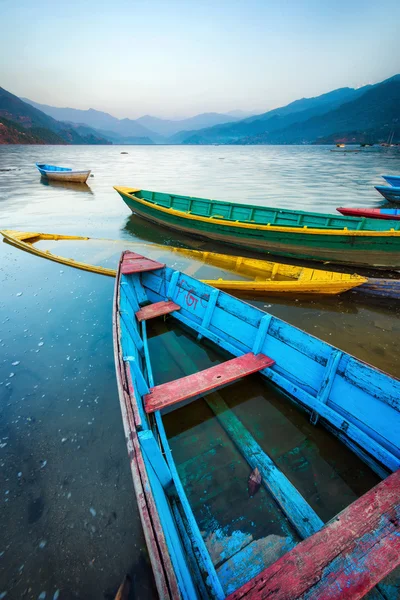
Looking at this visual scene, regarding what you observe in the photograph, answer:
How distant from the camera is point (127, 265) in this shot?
7.20 metres

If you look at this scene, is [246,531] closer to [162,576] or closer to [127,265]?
[162,576]

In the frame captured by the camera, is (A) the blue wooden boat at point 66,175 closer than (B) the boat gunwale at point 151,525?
No

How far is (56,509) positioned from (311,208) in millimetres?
21329

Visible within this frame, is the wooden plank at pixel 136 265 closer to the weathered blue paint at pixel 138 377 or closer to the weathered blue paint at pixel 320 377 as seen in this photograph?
the weathered blue paint at pixel 320 377

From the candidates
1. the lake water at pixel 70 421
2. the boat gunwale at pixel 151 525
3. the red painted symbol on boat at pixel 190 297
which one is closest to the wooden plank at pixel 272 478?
the lake water at pixel 70 421

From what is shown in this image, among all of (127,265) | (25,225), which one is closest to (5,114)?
(25,225)

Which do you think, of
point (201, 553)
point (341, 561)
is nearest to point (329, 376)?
point (341, 561)

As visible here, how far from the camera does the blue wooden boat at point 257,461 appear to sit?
2070mm

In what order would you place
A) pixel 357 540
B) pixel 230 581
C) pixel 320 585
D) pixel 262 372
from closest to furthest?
1. pixel 320 585
2. pixel 357 540
3. pixel 230 581
4. pixel 262 372

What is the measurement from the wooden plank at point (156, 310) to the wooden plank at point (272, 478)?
8.23 ft


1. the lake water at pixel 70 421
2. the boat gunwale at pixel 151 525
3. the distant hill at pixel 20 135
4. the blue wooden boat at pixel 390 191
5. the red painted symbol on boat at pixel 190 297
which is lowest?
the lake water at pixel 70 421

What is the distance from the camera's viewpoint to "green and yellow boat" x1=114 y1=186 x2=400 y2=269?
31.1 feet

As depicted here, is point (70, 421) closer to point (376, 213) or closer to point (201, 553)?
point (201, 553)

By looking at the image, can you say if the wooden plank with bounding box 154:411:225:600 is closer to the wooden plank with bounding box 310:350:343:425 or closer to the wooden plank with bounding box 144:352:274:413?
the wooden plank with bounding box 144:352:274:413
